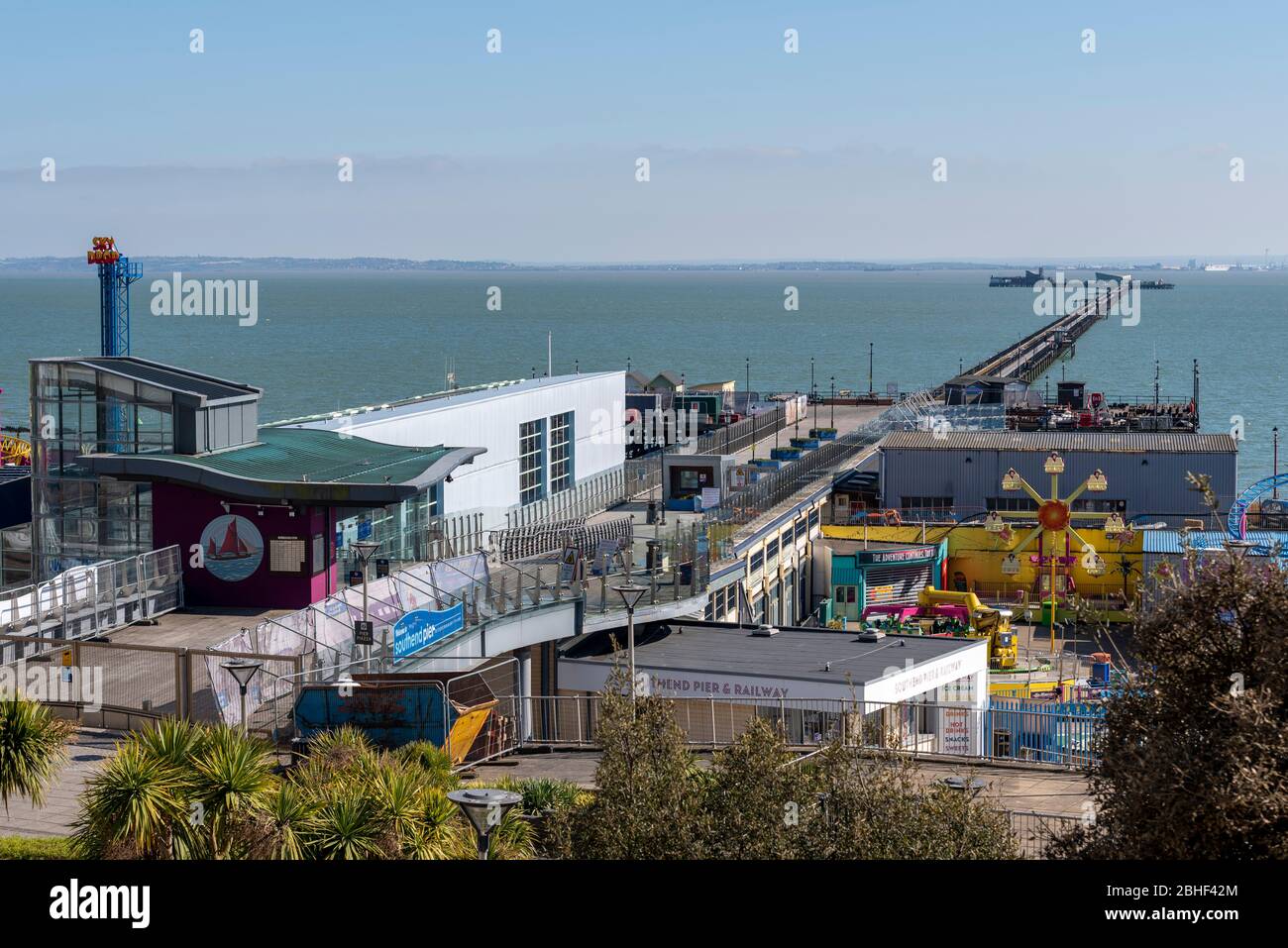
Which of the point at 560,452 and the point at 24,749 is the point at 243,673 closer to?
the point at 24,749

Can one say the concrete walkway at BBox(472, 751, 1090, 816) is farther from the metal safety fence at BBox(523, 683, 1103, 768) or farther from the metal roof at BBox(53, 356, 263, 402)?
the metal roof at BBox(53, 356, 263, 402)

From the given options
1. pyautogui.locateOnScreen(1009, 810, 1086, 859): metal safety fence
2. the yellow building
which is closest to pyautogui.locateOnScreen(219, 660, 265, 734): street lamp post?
pyautogui.locateOnScreen(1009, 810, 1086, 859): metal safety fence

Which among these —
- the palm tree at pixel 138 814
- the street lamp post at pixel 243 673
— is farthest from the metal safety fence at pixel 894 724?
the palm tree at pixel 138 814

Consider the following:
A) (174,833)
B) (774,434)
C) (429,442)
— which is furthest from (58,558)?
(774,434)
